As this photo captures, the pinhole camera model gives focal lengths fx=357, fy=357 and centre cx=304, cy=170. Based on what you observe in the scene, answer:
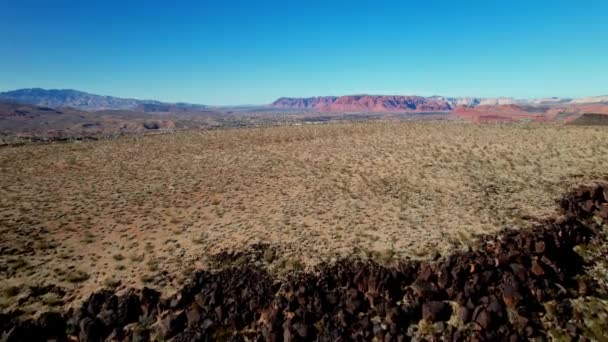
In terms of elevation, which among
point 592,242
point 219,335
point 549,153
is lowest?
point 219,335

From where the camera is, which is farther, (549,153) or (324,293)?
(549,153)

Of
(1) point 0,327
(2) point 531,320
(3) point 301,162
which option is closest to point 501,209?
(2) point 531,320

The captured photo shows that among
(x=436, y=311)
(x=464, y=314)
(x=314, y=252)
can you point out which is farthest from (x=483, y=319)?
(x=314, y=252)

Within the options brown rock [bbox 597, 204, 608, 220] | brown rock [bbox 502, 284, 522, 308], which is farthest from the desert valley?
brown rock [bbox 597, 204, 608, 220]

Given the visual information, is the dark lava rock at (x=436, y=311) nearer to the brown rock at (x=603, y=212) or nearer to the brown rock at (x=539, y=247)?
the brown rock at (x=539, y=247)

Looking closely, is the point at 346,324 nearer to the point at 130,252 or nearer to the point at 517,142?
the point at 130,252

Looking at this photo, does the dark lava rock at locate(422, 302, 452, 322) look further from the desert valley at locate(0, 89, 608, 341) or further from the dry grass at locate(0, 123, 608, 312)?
the dry grass at locate(0, 123, 608, 312)
